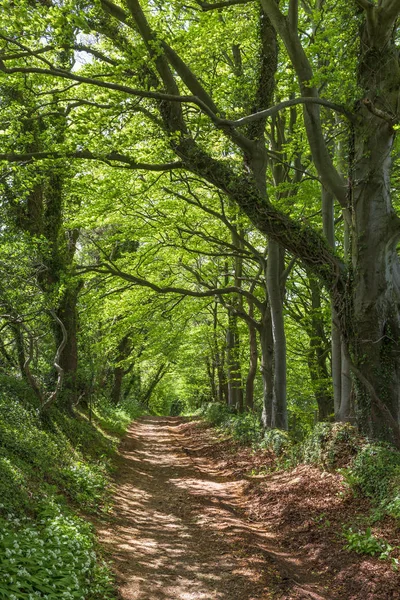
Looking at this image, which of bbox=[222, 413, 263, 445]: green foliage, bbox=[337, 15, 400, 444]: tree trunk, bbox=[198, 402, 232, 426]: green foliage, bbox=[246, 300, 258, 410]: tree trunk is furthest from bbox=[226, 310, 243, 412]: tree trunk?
bbox=[337, 15, 400, 444]: tree trunk

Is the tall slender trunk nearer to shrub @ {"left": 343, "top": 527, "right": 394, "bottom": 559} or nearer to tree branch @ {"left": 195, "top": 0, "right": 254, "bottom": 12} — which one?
shrub @ {"left": 343, "top": 527, "right": 394, "bottom": 559}

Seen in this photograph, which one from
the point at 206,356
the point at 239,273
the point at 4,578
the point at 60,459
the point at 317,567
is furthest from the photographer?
the point at 206,356

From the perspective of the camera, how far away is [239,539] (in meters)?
6.43

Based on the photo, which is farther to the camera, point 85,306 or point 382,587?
point 85,306

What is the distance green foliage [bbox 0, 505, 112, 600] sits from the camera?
390 centimetres

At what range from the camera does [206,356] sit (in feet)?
91.9

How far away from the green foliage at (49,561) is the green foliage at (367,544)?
123 inches

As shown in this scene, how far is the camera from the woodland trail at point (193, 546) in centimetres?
504

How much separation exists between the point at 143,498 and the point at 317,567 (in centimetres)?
442

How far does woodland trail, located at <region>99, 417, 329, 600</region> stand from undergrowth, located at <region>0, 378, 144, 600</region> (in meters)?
0.48

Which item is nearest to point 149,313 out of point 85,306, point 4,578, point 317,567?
point 85,306


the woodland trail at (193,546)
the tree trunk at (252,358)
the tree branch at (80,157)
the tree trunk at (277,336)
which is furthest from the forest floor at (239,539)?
the tree branch at (80,157)

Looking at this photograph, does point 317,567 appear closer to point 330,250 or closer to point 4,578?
point 4,578

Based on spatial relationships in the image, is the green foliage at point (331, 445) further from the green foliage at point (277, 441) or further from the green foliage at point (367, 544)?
the green foliage at point (367, 544)
